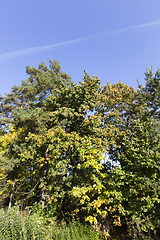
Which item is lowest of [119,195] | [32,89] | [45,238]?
[45,238]

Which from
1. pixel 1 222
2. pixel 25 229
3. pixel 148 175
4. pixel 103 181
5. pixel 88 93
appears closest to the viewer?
pixel 25 229

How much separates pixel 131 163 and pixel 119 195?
1591mm

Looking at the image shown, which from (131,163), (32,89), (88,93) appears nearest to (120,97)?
(88,93)

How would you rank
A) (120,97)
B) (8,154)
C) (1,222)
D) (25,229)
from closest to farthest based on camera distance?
1. (25,229)
2. (1,222)
3. (120,97)
4. (8,154)

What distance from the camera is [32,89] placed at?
11.1 meters

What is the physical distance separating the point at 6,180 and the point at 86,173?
7691 millimetres

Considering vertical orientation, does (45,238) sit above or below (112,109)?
below

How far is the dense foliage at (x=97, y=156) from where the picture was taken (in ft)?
19.2

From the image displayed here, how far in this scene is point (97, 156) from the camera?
21.1 ft

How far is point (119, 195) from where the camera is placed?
6145mm

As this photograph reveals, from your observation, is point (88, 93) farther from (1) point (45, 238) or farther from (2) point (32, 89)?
(1) point (45, 238)

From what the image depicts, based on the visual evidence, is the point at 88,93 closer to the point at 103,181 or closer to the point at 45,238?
the point at 103,181

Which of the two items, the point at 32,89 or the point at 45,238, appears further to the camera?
the point at 32,89

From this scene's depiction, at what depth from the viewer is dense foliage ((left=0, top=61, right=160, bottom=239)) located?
587cm
